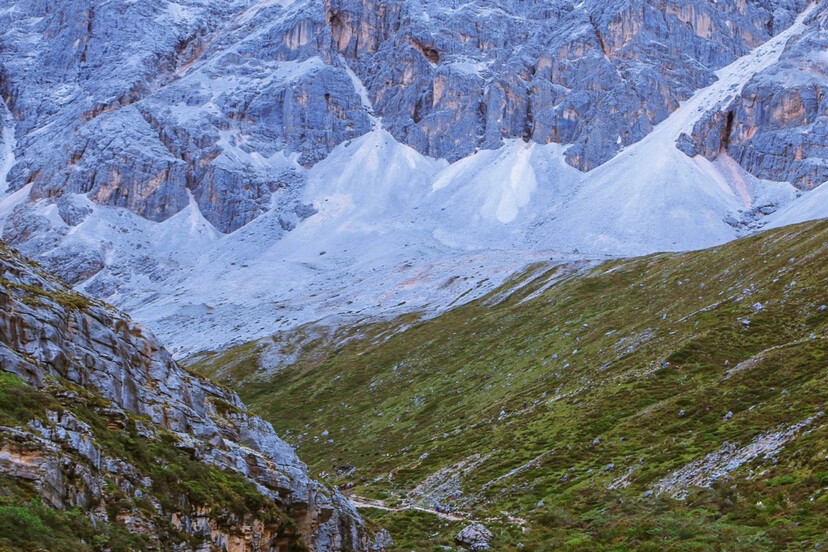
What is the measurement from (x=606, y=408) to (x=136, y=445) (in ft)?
131

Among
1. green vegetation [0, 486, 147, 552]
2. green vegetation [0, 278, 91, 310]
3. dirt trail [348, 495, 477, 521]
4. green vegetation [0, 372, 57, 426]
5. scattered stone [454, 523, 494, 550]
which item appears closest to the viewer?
green vegetation [0, 486, 147, 552]

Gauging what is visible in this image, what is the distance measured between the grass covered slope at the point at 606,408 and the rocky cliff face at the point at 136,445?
11817 millimetres

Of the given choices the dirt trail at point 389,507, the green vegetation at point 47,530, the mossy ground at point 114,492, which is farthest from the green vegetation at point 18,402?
the dirt trail at point 389,507

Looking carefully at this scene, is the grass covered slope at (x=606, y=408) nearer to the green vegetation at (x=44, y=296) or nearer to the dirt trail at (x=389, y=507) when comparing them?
the dirt trail at (x=389, y=507)

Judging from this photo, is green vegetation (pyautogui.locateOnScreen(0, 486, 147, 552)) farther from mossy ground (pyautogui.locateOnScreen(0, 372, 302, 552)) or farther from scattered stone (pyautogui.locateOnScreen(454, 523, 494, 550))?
scattered stone (pyautogui.locateOnScreen(454, 523, 494, 550))

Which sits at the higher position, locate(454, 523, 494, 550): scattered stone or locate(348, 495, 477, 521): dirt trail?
locate(454, 523, 494, 550): scattered stone

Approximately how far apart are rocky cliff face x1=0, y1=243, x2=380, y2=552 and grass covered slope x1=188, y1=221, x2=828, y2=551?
1182 cm

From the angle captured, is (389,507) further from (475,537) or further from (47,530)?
(47,530)

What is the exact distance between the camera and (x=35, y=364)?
24.4 meters

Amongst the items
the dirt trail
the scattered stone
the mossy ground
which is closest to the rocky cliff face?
the mossy ground

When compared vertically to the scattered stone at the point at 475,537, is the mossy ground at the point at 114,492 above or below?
above

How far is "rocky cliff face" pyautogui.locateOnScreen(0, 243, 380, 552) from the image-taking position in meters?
21.1

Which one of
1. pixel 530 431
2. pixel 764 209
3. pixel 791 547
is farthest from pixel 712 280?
pixel 764 209

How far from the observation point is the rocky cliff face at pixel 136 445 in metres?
21.1
